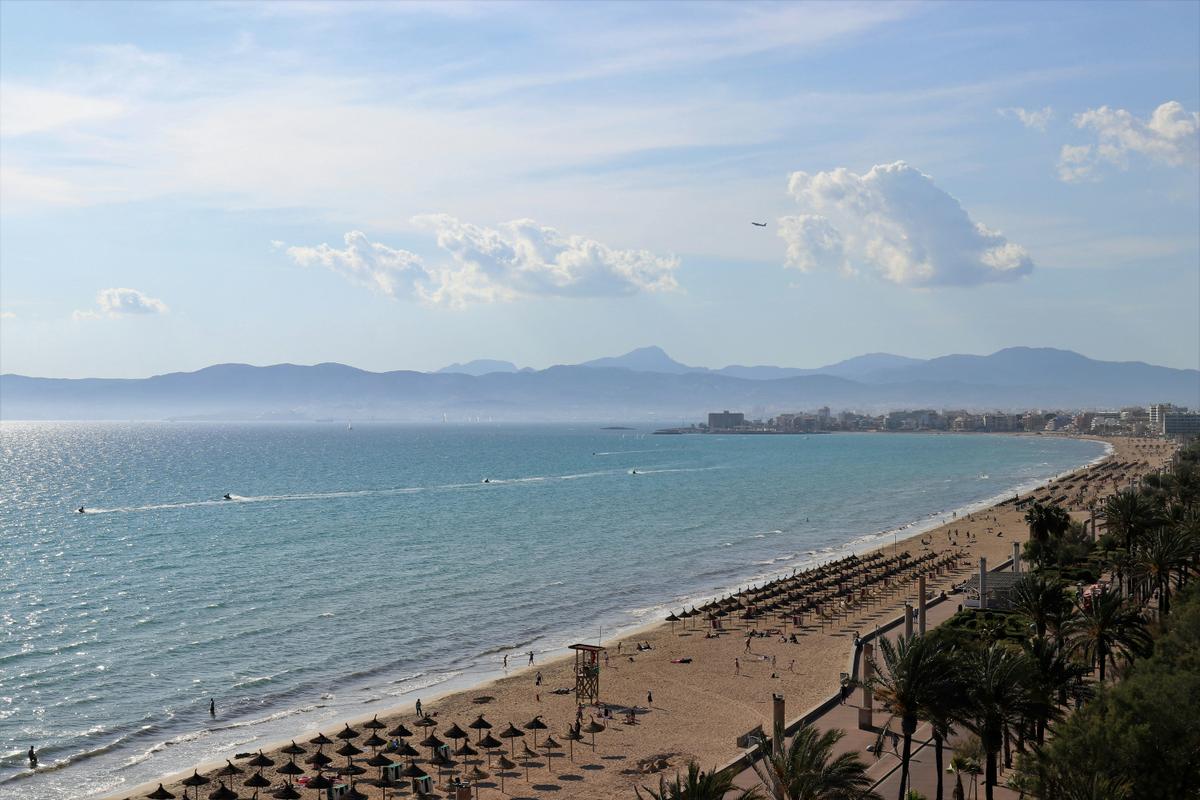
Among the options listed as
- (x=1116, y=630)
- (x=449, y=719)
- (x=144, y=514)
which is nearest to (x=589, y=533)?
(x=144, y=514)

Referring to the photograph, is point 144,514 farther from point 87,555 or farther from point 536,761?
point 536,761

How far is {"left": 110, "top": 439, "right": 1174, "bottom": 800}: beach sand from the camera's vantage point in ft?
99.2

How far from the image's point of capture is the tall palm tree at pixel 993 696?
2164 centimetres

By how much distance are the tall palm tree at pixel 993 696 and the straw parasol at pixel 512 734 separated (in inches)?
590

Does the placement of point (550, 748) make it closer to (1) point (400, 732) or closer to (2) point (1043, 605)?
(1) point (400, 732)

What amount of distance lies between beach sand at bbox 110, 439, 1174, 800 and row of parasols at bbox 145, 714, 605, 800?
0.80 ft

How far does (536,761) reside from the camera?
104 ft

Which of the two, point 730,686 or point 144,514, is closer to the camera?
point 730,686

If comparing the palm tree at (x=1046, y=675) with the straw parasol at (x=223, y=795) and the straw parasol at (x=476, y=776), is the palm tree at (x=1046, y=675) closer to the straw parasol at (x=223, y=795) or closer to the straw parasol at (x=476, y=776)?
the straw parasol at (x=476, y=776)

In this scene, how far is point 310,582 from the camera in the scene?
60969mm

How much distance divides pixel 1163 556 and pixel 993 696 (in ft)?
54.3

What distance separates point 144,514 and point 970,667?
92.6 m

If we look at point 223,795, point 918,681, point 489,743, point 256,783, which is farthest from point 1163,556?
point 223,795

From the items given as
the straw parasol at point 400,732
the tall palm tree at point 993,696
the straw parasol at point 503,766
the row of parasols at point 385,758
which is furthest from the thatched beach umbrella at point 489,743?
the tall palm tree at point 993,696
